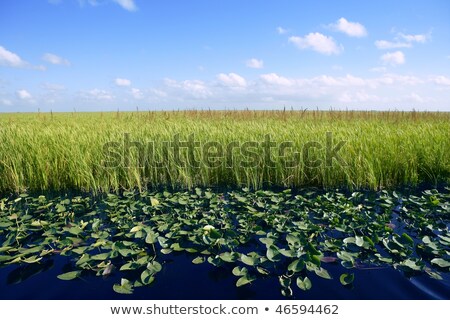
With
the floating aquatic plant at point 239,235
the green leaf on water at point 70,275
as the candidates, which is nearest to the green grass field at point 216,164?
the floating aquatic plant at point 239,235

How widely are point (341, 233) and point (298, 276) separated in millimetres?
876

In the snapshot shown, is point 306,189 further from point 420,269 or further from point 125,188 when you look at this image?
point 125,188

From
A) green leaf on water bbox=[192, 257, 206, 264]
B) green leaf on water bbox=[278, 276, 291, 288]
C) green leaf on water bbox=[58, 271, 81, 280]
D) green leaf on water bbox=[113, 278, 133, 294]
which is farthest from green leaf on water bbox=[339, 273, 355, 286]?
green leaf on water bbox=[58, 271, 81, 280]

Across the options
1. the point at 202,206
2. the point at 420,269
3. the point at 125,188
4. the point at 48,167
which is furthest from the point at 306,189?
the point at 48,167

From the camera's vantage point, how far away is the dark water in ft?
5.78

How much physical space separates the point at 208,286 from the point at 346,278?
94 cm

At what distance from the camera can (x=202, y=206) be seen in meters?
3.14

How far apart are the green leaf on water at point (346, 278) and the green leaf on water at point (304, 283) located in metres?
0.25

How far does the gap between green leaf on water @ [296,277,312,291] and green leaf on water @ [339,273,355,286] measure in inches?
9.8

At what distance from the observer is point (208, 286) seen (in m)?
1.86

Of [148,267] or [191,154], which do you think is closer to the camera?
[148,267]

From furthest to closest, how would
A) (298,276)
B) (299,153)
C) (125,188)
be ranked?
(299,153) → (125,188) → (298,276)

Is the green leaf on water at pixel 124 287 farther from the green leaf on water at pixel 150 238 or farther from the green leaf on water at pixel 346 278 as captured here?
the green leaf on water at pixel 346 278

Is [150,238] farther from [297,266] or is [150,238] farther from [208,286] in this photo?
[297,266]
